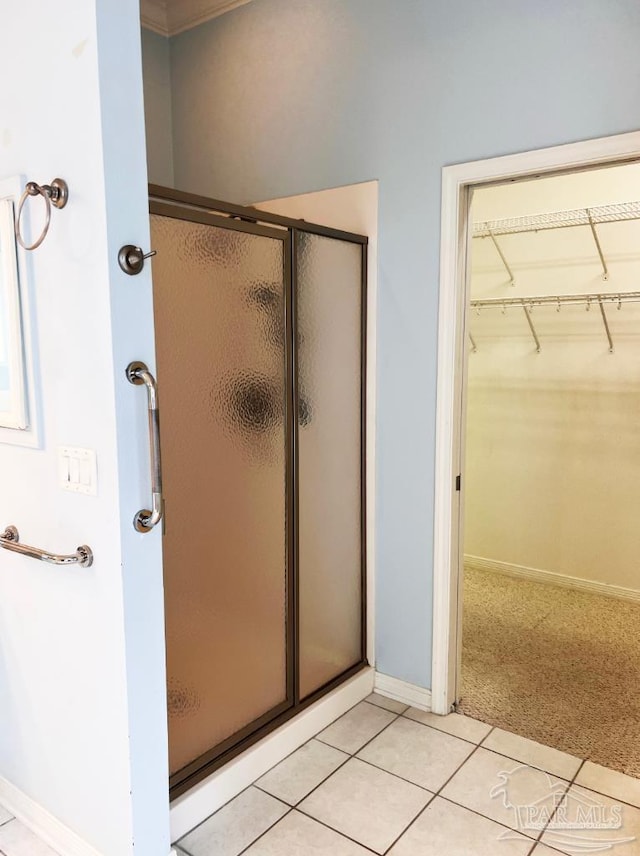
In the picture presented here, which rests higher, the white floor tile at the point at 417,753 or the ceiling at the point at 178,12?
the ceiling at the point at 178,12

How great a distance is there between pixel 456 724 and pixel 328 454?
3.80 ft

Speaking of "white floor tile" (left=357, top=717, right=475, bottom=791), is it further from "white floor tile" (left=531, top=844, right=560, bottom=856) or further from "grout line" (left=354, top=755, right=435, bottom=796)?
"white floor tile" (left=531, top=844, right=560, bottom=856)

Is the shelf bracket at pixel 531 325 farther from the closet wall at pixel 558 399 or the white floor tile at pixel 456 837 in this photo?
the white floor tile at pixel 456 837

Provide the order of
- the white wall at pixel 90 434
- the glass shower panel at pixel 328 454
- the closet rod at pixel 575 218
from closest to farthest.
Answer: the white wall at pixel 90 434 → the glass shower panel at pixel 328 454 → the closet rod at pixel 575 218

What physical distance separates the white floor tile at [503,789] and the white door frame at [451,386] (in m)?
0.35

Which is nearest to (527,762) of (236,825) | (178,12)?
Answer: (236,825)

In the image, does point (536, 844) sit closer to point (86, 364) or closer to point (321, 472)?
point (321, 472)

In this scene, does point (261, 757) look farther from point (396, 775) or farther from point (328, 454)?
point (328, 454)

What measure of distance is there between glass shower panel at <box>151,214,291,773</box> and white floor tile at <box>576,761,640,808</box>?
3.49 ft

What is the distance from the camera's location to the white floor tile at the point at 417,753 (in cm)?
221

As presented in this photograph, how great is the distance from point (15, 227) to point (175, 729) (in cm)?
147

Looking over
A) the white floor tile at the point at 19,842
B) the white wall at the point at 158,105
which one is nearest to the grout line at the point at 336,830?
the white floor tile at the point at 19,842

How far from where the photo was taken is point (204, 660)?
6.64 ft

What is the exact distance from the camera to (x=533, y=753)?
2326mm
